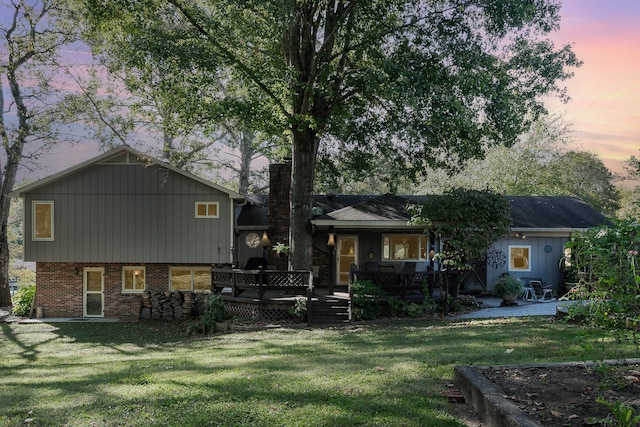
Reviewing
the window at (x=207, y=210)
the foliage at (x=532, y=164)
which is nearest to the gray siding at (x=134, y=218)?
the window at (x=207, y=210)

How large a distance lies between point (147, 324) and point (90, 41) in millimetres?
12979

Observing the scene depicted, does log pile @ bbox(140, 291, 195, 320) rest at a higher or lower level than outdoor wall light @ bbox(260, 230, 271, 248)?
lower

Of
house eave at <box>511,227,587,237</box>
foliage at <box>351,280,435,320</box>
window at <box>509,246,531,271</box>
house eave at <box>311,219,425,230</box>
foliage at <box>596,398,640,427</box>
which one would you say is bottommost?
foliage at <box>351,280,435,320</box>

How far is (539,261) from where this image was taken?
19625 mm

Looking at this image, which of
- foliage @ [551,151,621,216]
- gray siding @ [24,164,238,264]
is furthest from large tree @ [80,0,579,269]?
foliage @ [551,151,621,216]

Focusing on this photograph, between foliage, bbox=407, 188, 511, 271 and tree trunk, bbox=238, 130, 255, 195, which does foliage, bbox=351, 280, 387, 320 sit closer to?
foliage, bbox=407, 188, 511, 271

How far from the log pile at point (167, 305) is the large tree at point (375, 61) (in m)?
4.13

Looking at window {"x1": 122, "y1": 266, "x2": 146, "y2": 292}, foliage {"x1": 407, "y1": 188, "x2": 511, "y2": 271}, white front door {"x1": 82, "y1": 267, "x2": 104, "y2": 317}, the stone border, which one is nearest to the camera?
the stone border

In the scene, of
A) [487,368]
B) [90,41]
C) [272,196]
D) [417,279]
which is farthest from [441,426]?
[90,41]

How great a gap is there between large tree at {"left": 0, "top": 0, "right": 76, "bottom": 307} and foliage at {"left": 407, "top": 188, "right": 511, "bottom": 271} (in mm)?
16825

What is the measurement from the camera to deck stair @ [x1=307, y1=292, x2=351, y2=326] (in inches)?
587

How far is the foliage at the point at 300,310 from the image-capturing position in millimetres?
15094

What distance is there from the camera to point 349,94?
1684 cm

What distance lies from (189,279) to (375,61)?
33.8 ft
